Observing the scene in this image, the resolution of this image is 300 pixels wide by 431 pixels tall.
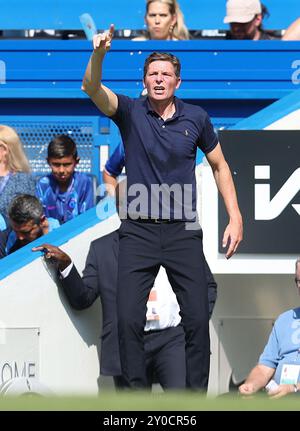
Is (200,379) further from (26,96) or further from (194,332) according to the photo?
→ (26,96)

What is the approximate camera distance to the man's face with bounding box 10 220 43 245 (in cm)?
817

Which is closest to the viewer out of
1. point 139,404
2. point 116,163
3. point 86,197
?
point 139,404

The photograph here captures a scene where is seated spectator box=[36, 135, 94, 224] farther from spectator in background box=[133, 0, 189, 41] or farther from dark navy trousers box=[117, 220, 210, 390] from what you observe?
dark navy trousers box=[117, 220, 210, 390]

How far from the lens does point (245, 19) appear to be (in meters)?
9.07

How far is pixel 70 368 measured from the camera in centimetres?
820

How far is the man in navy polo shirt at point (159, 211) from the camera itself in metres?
6.29

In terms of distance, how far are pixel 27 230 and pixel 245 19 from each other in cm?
242

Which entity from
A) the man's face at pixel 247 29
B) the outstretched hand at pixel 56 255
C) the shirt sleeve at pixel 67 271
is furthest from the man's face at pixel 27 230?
the man's face at pixel 247 29

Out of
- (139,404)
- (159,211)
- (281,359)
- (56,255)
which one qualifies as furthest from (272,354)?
(139,404)

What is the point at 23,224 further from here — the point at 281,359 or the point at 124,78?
the point at 281,359

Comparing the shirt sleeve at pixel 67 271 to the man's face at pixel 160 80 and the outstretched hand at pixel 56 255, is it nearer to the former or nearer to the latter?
the outstretched hand at pixel 56 255

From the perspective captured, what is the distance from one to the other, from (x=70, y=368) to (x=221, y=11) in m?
3.90

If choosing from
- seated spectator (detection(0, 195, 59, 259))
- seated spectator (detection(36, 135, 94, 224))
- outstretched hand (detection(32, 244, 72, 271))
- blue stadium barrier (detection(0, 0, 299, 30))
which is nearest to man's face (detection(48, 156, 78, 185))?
seated spectator (detection(36, 135, 94, 224))
